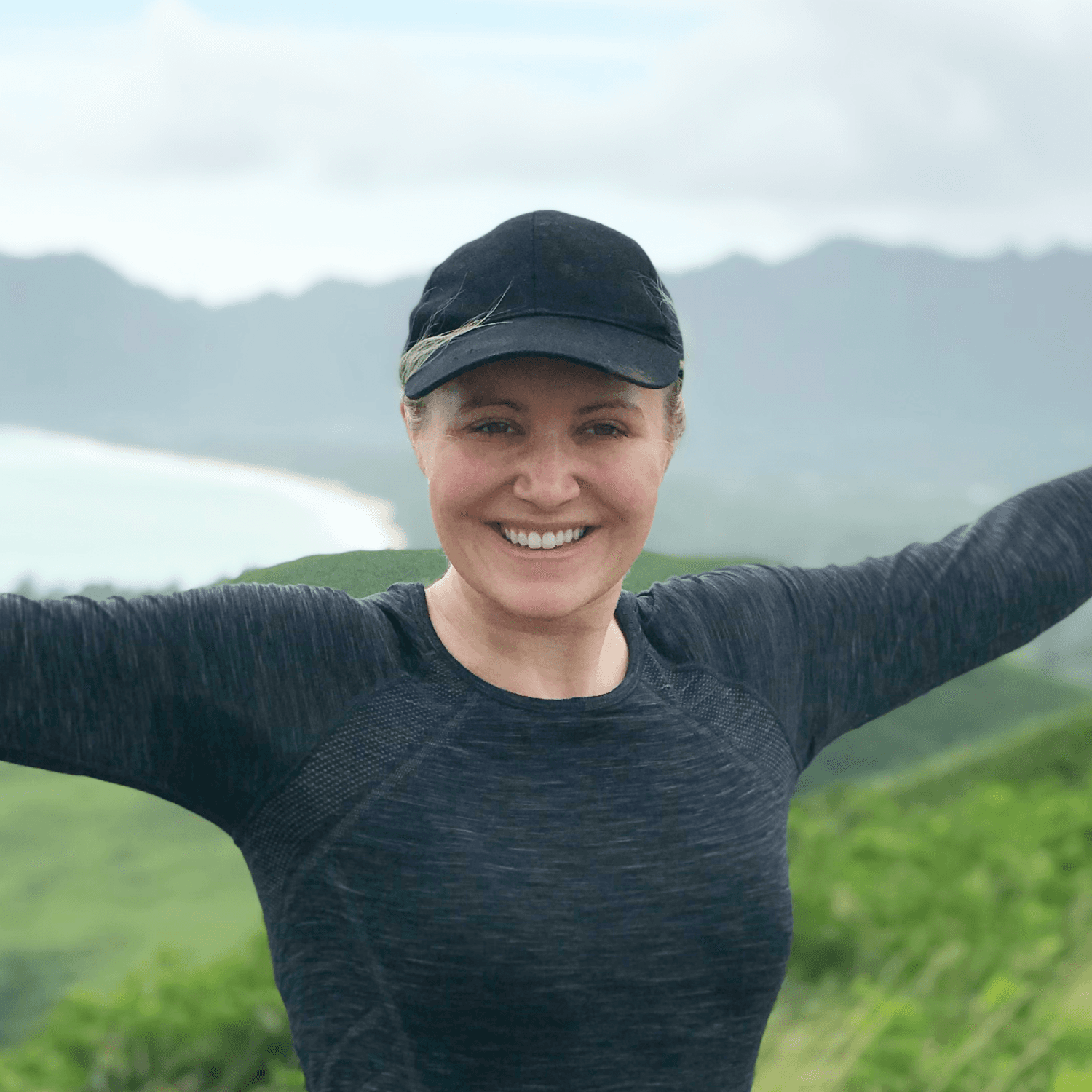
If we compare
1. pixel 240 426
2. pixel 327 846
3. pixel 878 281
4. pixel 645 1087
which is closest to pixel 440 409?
pixel 327 846

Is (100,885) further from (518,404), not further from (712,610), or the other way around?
(518,404)

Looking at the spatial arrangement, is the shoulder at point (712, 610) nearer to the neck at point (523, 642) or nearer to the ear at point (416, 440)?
the neck at point (523, 642)

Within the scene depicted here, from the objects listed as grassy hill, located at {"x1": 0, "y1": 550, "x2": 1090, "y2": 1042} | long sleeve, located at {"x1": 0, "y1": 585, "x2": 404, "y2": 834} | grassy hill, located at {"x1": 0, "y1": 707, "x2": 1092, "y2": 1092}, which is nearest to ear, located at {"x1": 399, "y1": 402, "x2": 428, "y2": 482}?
long sleeve, located at {"x1": 0, "y1": 585, "x2": 404, "y2": 834}

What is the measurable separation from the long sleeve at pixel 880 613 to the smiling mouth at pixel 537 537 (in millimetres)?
160

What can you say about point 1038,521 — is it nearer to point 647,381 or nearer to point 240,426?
point 647,381

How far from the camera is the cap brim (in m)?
0.78

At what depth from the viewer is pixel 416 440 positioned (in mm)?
886

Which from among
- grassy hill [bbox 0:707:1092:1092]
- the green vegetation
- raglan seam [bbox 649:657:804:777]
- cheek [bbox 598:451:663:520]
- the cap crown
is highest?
the cap crown

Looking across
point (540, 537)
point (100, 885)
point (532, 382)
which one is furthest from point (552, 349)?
point (100, 885)

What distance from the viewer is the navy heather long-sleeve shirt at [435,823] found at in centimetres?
78

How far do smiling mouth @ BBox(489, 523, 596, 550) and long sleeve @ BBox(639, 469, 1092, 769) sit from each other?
16 cm

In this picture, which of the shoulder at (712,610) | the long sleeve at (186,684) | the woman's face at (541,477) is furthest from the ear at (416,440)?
the shoulder at (712,610)

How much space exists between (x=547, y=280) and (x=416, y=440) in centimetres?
16

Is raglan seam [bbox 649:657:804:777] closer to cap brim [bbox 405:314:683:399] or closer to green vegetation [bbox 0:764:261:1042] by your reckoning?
cap brim [bbox 405:314:683:399]
